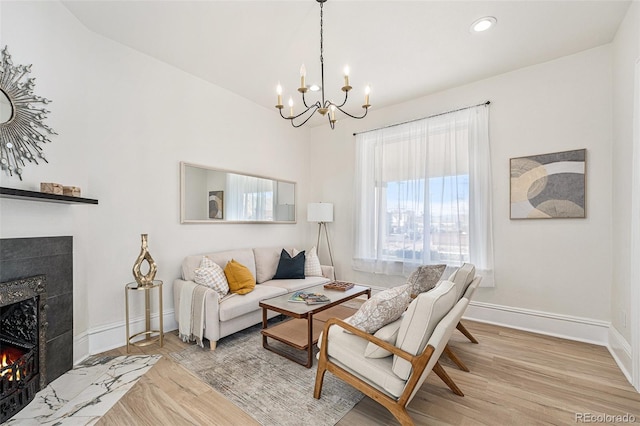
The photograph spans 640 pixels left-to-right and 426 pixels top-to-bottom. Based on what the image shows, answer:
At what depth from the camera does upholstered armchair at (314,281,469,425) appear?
5.00ft

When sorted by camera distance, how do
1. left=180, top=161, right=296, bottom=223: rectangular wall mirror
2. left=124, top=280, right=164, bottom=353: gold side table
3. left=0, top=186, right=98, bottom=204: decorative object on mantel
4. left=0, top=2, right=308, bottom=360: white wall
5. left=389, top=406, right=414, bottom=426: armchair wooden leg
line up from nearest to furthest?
left=389, top=406, right=414, bottom=426: armchair wooden leg → left=0, top=186, right=98, bottom=204: decorative object on mantel → left=0, top=2, right=308, bottom=360: white wall → left=124, top=280, right=164, bottom=353: gold side table → left=180, top=161, right=296, bottom=223: rectangular wall mirror

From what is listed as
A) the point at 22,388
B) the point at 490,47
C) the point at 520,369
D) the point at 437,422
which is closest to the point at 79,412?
the point at 22,388

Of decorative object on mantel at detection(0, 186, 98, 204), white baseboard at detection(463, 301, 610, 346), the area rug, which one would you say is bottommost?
the area rug

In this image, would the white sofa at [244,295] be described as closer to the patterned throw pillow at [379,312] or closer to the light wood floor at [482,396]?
the light wood floor at [482,396]

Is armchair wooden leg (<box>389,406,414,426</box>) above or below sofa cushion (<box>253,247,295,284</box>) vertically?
below

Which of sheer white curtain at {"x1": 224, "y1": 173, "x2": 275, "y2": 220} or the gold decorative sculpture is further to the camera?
sheer white curtain at {"x1": 224, "y1": 173, "x2": 275, "y2": 220}

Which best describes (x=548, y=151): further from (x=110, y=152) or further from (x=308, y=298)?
(x=110, y=152)

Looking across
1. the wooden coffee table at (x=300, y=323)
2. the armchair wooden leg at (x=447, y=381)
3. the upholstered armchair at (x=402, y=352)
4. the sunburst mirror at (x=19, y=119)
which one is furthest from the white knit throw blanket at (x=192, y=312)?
the armchair wooden leg at (x=447, y=381)

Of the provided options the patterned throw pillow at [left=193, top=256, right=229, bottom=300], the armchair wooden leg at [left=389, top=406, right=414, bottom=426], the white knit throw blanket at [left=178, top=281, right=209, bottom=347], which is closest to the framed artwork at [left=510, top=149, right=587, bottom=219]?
the armchair wooden leg at [left=389, top=406, right=414, bottom=426]

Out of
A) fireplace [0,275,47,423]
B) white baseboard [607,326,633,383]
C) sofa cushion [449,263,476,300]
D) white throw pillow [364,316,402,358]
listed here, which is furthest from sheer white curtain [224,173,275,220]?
white baseboard [607,326,633,383]

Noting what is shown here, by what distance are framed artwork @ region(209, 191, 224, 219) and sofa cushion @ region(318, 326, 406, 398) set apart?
7.85ft

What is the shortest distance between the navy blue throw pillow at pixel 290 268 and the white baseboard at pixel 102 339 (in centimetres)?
175

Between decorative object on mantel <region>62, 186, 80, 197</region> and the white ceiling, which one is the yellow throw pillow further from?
the white ceiling

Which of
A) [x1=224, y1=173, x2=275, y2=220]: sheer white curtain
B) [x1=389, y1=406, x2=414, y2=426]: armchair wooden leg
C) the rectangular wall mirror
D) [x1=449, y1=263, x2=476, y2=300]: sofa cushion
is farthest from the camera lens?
[x1=224, y1=173, x2=275, y2=220]: sheer white curtain
